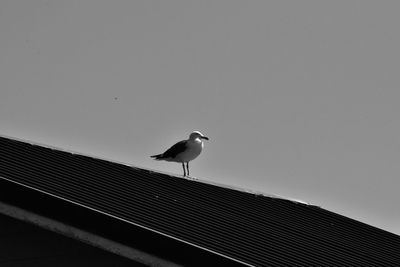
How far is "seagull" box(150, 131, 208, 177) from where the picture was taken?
16.5 m

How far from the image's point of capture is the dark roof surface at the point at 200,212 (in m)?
6.44

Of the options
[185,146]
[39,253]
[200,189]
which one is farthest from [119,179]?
[185,146]

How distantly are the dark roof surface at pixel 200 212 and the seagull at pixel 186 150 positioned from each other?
18.1 ft

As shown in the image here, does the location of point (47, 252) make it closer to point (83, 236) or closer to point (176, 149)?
point (83, 236)

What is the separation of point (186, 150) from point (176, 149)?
0.25 m

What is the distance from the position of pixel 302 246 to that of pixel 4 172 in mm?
2273

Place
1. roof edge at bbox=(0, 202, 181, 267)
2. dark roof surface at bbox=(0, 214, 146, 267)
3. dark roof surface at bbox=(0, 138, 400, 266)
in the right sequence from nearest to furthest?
1. roof edge at bbox=(0, 202, 181, 267)
2. dark roof surface at bbox=(0, 214, 146, 267)
3. dark roof surface at bbox=(0, 138, 400, 266)

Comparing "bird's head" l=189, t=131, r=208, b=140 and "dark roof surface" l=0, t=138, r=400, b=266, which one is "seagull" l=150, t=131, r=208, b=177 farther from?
"dark roof surface" l=0, t=138, r=400, b=266

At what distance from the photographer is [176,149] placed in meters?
16.8

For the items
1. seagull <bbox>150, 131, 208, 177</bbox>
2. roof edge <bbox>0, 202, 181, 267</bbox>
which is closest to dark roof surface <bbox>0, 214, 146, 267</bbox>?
roof edge <bbox>0, 202, 181, 267</bbox>

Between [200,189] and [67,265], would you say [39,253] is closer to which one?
[67,265]

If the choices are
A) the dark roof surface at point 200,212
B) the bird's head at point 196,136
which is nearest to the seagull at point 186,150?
the bird's head at point 196,136

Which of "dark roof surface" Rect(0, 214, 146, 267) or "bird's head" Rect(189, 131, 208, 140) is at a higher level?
"dark roof surface" Rect(0, 214, 146, 267)

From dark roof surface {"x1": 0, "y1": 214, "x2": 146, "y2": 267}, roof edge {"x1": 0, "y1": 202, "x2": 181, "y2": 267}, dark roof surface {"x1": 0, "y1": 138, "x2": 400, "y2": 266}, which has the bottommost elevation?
dark roof surface {"x1": 0, "y1": 138, "x2": 400, "y2": 266}
